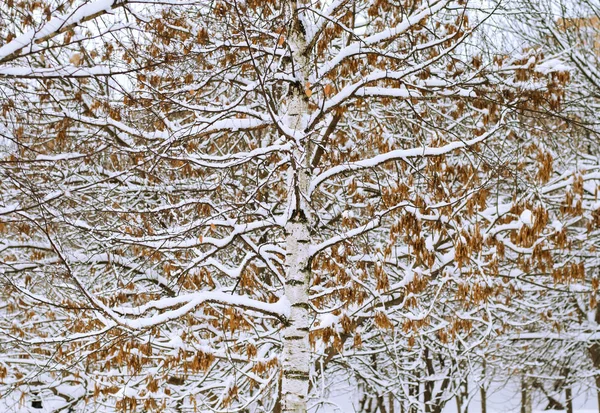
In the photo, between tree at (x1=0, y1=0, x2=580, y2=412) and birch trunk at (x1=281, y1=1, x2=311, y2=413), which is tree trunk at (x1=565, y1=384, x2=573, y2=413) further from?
birch trunk at (x1=281, y1=1, x2=311, y2=413)

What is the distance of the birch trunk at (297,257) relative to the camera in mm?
4895

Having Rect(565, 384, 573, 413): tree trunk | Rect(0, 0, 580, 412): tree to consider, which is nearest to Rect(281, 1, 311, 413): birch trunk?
Rect(0, 0, 580, 412): tree

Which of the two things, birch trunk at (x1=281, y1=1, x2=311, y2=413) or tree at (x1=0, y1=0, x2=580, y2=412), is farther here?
birch trunk at (x1=281, y1=1, x2=311, y2=413)

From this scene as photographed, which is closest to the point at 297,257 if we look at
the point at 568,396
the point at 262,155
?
the point at 262,155

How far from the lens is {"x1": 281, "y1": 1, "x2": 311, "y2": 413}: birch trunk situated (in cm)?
489

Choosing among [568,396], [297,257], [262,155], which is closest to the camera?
[297,257]

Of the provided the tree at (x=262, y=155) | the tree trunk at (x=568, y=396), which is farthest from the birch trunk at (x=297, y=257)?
the tree trunk at (x=568, y=396)

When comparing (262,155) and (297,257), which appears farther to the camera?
(262,155)

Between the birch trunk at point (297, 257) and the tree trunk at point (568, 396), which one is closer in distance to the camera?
the birch trunk at point (297, 257)

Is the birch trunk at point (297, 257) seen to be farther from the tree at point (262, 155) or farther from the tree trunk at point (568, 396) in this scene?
the tree trunk at point (568, 396)

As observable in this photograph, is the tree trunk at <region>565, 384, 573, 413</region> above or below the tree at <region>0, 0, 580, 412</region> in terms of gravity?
below

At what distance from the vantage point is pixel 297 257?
5160mm

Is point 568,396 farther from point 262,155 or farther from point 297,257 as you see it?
point 262,155

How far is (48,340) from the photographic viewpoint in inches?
185
